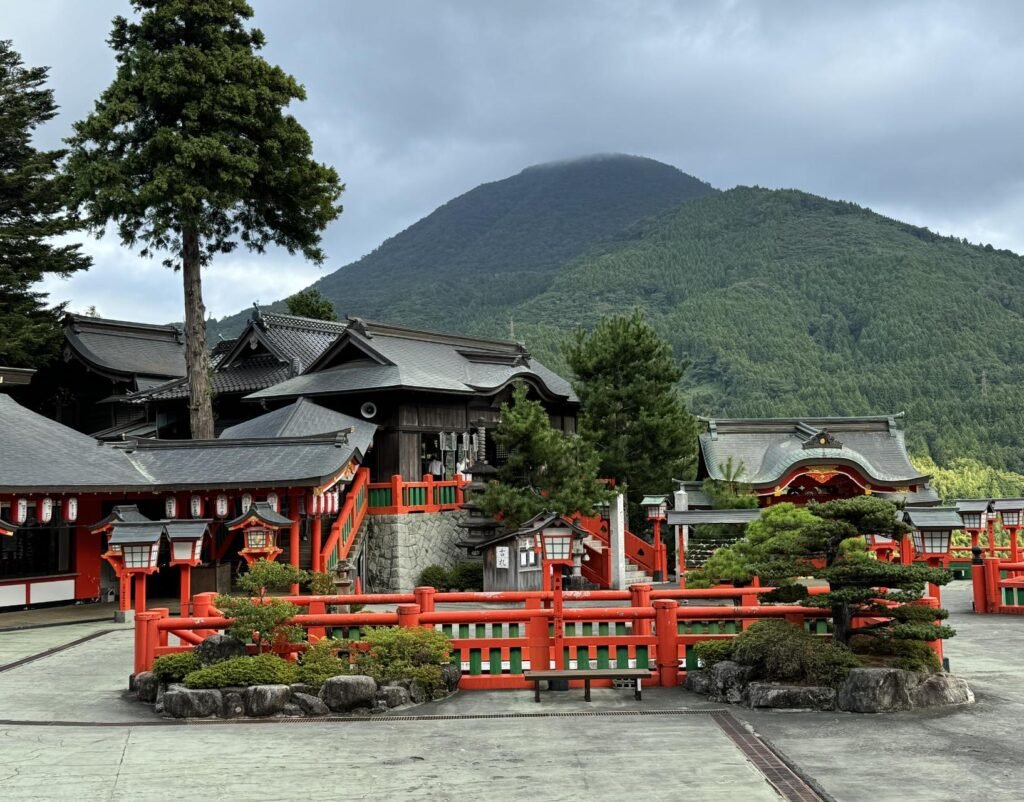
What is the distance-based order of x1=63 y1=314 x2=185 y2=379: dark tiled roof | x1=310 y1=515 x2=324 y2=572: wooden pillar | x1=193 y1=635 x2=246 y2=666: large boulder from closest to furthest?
x1=193 y1=635 x2=246 y2=666: large boulder
x1=310 y1=515 x2=324 y2=572: wooden pillar
x1=63 y1=314 x2=185 y2=379: dark tiled roof

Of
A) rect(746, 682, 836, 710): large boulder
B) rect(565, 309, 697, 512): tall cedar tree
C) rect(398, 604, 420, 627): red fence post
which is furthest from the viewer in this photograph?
rect(565, 309, 697, 512): tall cedar tree

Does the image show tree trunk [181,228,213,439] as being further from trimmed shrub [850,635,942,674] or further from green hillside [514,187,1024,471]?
green hillside [514,187,1024,471]

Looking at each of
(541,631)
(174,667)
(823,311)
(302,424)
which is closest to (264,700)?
(174,667)

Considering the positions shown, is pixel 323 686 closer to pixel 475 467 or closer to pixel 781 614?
pixel 781 614

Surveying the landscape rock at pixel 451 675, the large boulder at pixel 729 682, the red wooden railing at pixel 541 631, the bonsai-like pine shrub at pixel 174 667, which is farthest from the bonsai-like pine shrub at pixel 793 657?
the bonsai-like pine shrub at pixel 174 667

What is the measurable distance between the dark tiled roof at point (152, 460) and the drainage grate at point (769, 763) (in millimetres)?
11240

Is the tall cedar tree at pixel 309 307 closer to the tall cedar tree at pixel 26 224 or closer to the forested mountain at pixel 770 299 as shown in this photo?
the tall cedar tree at pixel 26 224

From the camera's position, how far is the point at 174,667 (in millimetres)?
11719

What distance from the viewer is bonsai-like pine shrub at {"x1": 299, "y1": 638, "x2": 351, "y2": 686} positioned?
1153 centimetres

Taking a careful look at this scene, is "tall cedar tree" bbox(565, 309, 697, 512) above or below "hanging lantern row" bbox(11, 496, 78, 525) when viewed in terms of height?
above

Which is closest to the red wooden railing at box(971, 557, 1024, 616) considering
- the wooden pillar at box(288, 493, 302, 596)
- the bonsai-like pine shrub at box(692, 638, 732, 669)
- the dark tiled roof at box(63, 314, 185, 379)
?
the bonsai-like pine shrub at box(692, 638, 732, 669)

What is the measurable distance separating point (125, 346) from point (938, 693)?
28947 millimetres

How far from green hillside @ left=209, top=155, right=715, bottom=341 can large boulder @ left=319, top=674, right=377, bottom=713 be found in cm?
8067

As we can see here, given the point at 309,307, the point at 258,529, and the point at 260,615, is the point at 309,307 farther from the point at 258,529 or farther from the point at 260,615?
the point at 260,615
